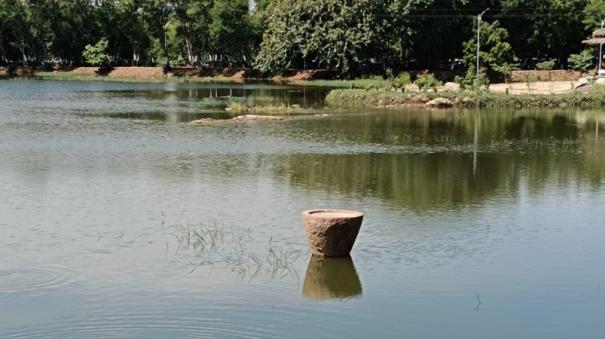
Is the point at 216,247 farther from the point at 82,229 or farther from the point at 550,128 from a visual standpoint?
the point at 550,128

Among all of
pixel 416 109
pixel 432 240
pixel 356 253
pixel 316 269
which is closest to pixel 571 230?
pixel 432 240

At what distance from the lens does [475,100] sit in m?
47.3

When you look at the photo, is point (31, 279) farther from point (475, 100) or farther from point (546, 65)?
point (546, 65)

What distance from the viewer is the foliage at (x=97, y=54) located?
90.0 meters

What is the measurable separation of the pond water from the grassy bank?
15.5m

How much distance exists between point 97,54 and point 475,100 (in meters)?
53.4

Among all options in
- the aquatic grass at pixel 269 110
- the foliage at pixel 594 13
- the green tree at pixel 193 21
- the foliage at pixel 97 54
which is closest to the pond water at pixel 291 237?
the aquatic grass at pixel 269 110

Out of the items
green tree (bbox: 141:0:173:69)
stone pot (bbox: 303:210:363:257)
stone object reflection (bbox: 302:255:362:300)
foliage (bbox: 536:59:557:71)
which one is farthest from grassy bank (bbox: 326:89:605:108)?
green tree (bbox: 141:0:173:69)

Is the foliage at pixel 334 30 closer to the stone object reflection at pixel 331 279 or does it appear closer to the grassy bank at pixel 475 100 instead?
the grassy bank at pixel 475 100

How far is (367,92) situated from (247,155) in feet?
78.5

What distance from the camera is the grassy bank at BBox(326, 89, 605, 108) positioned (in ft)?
156

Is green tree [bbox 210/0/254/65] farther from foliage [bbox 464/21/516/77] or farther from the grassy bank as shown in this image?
the grassy bank

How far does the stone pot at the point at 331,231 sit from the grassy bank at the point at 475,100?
34.2 metres

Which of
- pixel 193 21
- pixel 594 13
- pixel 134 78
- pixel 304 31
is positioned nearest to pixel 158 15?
pixel 193 21
